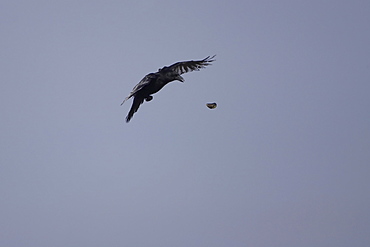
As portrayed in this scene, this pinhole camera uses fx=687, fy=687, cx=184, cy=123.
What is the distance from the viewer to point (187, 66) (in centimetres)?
4947

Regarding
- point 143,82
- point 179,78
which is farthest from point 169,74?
point 143,82

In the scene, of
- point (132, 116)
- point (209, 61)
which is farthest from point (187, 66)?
point (132, 116)

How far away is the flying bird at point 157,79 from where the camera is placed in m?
47.5

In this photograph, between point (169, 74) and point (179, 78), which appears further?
point (179, 78)

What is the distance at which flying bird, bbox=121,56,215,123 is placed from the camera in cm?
4753

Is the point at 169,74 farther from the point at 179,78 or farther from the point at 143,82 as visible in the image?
the point at 143,82

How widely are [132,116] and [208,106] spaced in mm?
5595

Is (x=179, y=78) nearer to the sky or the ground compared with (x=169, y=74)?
nearer to the ground

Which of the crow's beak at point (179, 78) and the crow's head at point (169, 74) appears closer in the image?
the crow's head at point (169, 74)

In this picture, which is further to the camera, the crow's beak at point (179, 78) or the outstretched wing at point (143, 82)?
the crow's beak at point (179, 78)

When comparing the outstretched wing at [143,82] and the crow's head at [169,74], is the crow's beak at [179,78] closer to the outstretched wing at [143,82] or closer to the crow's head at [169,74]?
the crow's head at [169,74]

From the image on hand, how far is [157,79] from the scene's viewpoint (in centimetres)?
4775

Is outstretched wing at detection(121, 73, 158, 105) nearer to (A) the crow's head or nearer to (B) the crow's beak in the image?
(A) the crow's head

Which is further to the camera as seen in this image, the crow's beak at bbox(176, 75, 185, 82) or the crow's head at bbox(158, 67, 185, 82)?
the crow's beak at bbox(176, 75, 185, 82)
